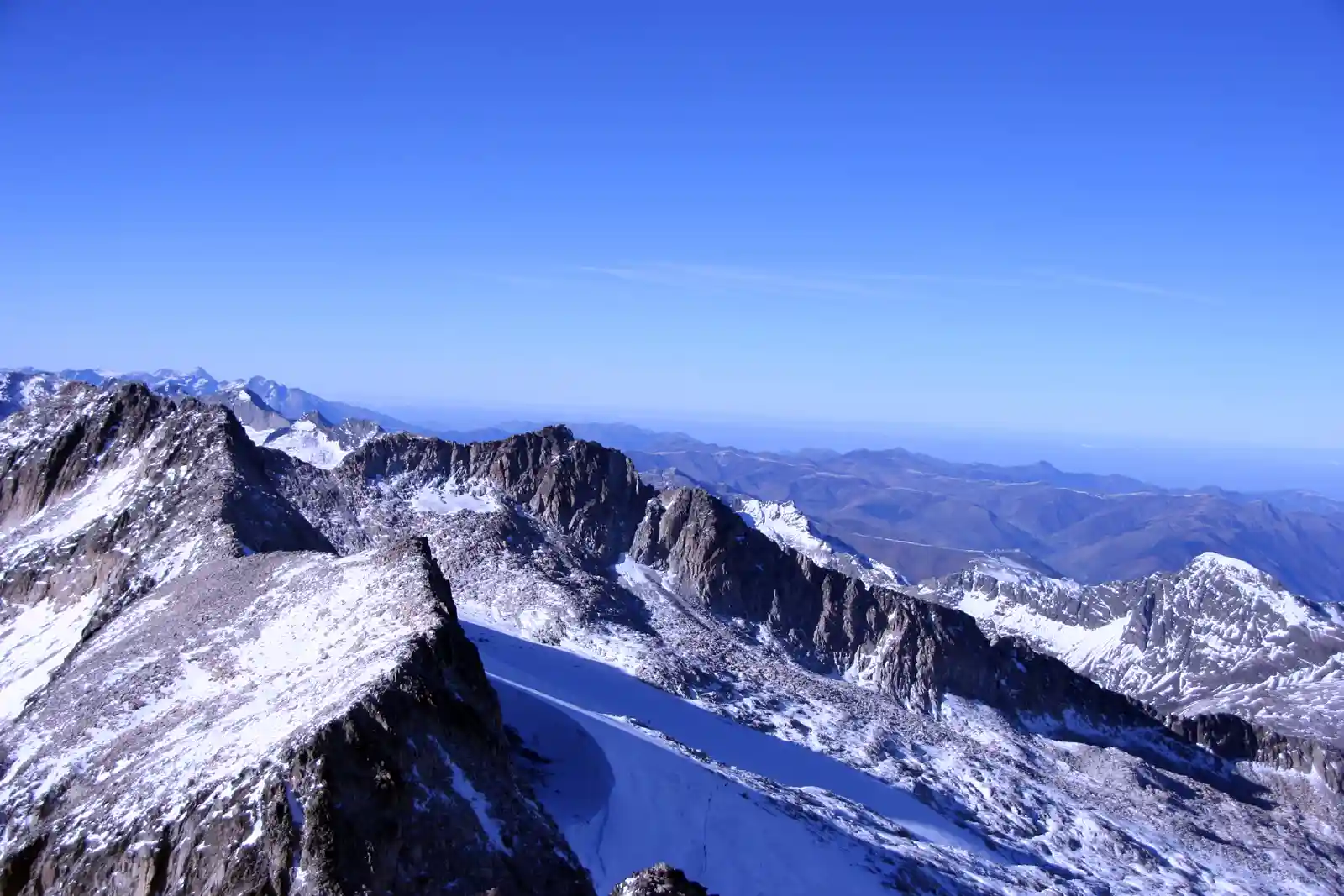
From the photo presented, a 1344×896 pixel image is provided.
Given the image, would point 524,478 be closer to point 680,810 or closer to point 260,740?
point 680,810

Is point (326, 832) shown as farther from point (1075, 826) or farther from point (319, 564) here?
point (1075, 826)

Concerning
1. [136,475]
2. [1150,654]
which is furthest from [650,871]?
[1150,654]

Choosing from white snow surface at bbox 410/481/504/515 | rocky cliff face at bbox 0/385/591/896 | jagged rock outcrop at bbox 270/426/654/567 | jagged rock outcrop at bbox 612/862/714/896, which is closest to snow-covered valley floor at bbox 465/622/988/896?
rocky cliff face at bbox 0/385/591/896

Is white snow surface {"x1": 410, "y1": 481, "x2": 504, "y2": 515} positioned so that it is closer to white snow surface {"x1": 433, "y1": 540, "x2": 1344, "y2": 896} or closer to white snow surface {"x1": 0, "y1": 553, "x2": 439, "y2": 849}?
white snow surface {"x1": 433, "y1": 540, "x2": 1344, "y2": 896}

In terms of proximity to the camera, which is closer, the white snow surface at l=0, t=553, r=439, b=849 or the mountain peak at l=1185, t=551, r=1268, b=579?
the white snow surface at l=0, t=553, r=439, b=849

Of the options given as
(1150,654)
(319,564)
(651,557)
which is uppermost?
(319,564)

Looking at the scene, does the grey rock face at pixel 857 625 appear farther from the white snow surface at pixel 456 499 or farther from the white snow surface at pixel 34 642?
the white snow surface at pixel 34 642

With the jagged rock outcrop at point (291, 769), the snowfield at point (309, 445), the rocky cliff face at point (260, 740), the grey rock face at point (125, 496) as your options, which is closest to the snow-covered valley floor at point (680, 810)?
the jagged rock outcrop at point (291, 769)

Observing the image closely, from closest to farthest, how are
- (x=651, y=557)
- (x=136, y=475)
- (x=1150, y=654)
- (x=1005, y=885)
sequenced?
(x=1005, y=885)
(x=136, y=475)
(x=651, y=557)
(x=1150, y=654)
